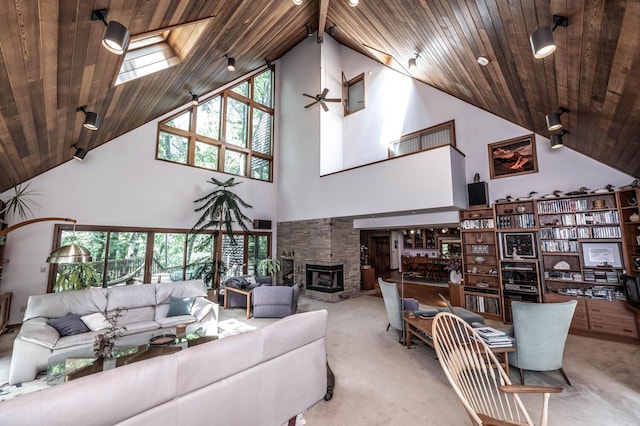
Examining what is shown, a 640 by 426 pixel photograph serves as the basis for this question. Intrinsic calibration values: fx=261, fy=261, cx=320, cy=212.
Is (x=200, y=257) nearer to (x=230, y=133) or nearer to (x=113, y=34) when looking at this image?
(x=230, y=133)

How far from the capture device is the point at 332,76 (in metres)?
8.82

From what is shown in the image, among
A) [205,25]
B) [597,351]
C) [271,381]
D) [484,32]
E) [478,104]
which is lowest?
[597,351]

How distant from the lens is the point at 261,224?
866 centimetres

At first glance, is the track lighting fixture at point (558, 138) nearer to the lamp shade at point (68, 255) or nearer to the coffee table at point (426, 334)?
the coffee table at point (426, 334)

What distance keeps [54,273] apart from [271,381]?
6.06m

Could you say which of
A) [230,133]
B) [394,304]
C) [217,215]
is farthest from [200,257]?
[394,304]

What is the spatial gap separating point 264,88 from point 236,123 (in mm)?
2026

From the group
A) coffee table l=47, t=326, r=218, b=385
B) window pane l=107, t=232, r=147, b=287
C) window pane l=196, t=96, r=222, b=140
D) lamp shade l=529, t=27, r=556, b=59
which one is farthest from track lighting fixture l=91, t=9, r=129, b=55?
window pane l=196, t=96, r=222, b=140

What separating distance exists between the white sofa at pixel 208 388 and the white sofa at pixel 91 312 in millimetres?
2168

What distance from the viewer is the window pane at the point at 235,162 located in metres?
8.38

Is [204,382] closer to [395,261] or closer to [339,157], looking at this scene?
[339,157]

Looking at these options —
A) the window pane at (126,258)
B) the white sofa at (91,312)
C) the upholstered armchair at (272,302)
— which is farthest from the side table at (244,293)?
the window pane at (126,258)

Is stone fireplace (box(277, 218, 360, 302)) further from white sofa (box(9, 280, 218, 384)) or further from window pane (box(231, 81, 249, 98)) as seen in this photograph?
window pane (box(231, 81, 249, 98))

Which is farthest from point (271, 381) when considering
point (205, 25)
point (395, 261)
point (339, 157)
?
point (395, 261)
